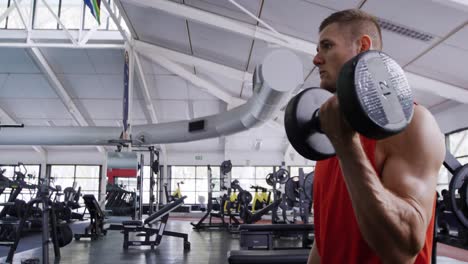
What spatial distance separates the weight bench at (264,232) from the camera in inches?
125

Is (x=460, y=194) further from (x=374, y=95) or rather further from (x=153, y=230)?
(x=153, y=230)

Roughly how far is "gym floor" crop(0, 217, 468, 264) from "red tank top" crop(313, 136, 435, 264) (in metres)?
3.29

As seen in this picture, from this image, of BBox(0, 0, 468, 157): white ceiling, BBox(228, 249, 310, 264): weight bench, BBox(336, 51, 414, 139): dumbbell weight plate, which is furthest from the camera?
BBox(0, 0, 468, 157): white ceiling

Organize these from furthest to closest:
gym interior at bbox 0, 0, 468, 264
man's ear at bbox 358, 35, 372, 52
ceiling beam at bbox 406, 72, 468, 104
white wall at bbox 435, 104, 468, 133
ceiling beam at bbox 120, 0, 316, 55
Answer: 1. white wall at bbox 435, 104, 468, 133
2. ceiling beam at bbox 406, 72, 468, 104
3. ceiling beam at bbox 120, 0, 316, 55
4. gym interior at bbox 0, 0, 468, 264
5. man's ear at bbox 358, 35, 372, 52

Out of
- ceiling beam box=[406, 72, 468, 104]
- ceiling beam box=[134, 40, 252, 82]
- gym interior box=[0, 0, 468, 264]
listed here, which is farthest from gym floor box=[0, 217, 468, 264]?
ceiling beam box=[134, 40, 252, 82]

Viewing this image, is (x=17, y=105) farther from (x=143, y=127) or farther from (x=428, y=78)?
(x=428, y=78)

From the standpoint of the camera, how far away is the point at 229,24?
16.8 feet

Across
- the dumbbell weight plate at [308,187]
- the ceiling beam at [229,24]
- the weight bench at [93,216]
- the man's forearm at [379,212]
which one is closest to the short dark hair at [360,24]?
the man's forearm at [379,212]

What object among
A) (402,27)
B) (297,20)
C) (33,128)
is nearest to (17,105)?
(33,128)

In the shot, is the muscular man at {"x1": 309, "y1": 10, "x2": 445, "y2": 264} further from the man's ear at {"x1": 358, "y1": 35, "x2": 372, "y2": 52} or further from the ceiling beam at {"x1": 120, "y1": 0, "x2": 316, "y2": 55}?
the ceiling beam at {"x1": 120, "y1": 0, "x2": 316, "y2": 55}

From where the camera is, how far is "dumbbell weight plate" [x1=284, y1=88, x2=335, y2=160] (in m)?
0.57

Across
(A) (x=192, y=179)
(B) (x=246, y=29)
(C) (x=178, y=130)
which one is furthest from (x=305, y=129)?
(A) (x=192, y=179)

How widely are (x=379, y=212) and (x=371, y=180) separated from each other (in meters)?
0.04

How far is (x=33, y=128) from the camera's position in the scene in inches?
310
